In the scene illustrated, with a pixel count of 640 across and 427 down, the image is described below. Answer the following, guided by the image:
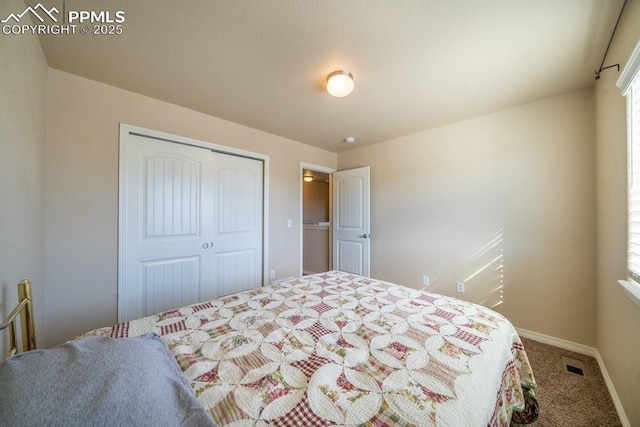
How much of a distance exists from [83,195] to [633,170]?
12.5ft

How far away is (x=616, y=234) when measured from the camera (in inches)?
61.5

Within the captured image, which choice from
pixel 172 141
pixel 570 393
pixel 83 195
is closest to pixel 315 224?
pixel 172 141

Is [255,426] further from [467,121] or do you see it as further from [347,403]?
[467,121]

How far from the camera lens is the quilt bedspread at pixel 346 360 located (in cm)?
69

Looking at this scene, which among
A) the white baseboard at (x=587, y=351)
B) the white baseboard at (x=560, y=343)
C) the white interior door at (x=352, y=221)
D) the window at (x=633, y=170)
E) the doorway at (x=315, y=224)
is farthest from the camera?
the doorway at (x=315, y=224)

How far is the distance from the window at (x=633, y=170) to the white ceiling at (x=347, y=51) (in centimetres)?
40

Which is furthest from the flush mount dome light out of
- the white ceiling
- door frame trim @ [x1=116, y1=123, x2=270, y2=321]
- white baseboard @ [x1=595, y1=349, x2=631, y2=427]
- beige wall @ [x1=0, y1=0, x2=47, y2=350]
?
white baseboard @ [x1=595, y1=349, x2=631, y2=427]

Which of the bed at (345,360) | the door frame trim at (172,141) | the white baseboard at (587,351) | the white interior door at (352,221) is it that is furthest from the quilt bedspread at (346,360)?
the white interior door at (352,221)

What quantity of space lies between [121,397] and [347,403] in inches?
23.7

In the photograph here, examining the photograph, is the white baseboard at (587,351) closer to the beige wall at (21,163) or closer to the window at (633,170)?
the window at (633,170)

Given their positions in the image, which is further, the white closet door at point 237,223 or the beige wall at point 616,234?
the white closet door at point 237,223

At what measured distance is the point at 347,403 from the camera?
2.33 feet

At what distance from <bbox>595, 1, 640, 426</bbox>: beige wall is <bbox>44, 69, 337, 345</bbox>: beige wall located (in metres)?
3.55

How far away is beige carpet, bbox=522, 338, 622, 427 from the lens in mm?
1367
